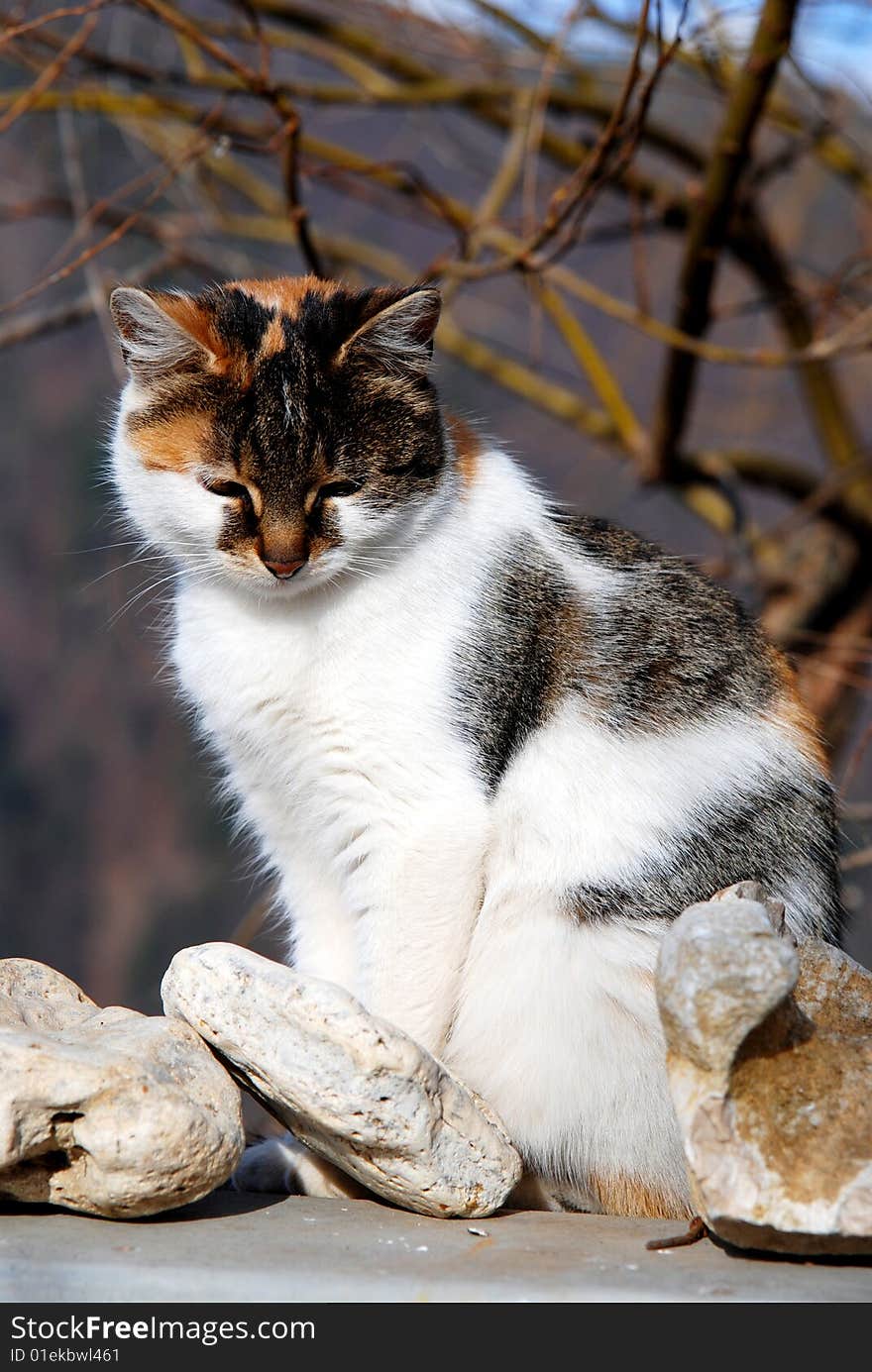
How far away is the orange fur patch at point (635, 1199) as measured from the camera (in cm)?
222

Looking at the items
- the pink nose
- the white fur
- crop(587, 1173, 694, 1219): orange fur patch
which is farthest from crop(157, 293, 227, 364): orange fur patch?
crop(587, 1173, 694, 1219): orange fur patch

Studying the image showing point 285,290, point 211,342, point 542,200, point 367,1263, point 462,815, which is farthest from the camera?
point 542,200

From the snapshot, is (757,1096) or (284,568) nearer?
(757,1096)

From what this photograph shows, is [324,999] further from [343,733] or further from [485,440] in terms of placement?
[485,440]

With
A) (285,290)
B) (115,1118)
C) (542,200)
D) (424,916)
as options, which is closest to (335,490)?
(285,290)

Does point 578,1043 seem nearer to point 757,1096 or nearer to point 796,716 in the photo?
point 757,1096

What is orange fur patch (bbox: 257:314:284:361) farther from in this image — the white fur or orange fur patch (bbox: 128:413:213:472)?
the white fur

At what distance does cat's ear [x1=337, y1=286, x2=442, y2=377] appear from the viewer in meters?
2.31

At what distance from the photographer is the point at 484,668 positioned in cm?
226

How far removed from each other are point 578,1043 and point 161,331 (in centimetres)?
138

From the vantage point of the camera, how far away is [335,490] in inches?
89.0

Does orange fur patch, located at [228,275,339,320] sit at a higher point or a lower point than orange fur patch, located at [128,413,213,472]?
higher

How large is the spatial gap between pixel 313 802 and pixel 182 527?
53 centimetres

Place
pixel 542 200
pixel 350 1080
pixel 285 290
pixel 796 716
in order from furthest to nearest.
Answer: pixel 542 200 → pixel 285 290 → pixel 796 716 → pixel 350 1080
